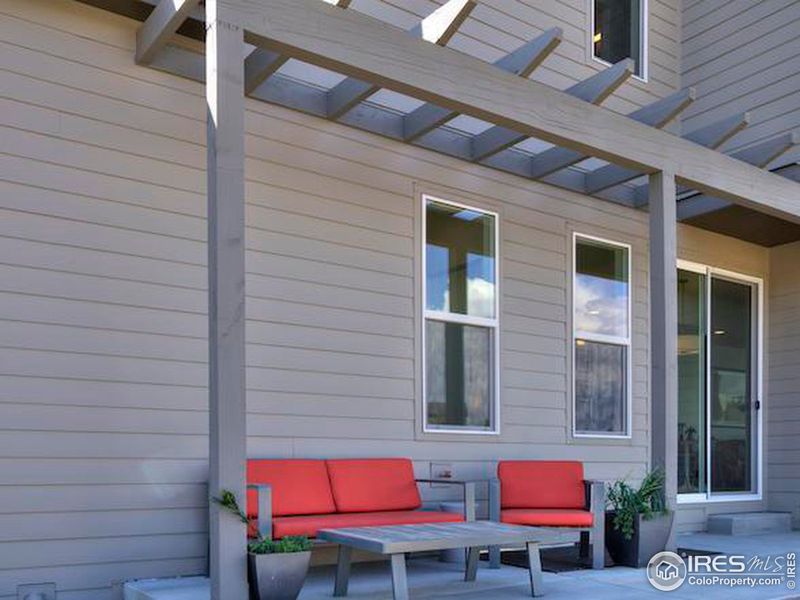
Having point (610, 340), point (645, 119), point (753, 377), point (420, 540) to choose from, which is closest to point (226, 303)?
point (420, 540)

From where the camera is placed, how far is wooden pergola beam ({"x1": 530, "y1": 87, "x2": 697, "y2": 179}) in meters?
5.06

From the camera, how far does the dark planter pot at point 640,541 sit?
493 centimetres

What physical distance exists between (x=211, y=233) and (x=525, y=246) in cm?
315

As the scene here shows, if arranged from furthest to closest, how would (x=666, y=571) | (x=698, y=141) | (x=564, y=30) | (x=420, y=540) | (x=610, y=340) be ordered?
(x=610, y=340) < (x=564, y=30) < (x=698, y=141) < (x=666, y=571) < (x=420, y=540)

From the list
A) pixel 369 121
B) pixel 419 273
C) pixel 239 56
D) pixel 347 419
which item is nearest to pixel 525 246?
pixel 419 273

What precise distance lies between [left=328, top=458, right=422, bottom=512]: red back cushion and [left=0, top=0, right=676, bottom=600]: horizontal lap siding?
19 centimetres

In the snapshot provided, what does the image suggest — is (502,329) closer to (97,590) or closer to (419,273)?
(419,273)

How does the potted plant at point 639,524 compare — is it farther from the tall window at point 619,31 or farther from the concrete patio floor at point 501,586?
the tall window at point 619,31


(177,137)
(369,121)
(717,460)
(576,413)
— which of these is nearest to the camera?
(177,137)

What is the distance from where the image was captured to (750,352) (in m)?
7.88

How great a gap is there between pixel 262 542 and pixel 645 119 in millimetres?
3567

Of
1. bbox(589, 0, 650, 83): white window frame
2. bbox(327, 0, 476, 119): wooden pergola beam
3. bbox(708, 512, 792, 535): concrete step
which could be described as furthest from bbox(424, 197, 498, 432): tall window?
bbox(708, 512, 792, 535): concrete step

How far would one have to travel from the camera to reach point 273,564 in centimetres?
344

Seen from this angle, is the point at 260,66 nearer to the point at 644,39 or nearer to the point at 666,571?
the point at 666,571
